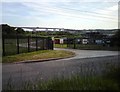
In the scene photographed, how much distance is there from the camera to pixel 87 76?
7379 millimetres

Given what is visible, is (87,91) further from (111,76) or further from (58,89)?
(111,76)

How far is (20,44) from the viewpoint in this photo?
29906mm

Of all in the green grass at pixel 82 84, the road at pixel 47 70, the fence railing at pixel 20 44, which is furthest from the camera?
the fence railing at pixel 20 44

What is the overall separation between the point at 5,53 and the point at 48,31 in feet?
252

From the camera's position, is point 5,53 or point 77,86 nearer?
point 77,86

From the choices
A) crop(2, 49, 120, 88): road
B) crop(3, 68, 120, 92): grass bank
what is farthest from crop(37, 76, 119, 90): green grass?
crop(2, 49, 120, 88): road

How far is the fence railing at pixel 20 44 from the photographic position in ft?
77.6

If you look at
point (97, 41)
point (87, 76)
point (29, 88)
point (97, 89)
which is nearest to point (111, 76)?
point (87, 76)

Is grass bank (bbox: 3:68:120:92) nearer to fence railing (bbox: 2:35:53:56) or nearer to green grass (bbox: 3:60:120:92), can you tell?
green grass (bbox: 3:60:120:92)

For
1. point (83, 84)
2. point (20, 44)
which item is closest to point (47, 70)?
point (83, 84)

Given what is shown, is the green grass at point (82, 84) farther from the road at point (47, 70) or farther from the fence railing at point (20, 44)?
the fence railing at point (20, 44)

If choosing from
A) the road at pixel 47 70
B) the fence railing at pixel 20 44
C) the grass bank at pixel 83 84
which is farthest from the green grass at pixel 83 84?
the fence railing at pixel 20 44

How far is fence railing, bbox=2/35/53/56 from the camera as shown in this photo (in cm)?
2365

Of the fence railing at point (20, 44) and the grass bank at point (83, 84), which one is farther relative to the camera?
the fence railing at point (20, 44)
